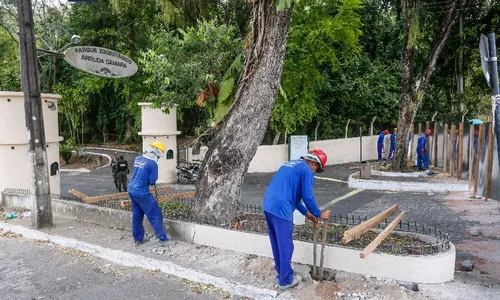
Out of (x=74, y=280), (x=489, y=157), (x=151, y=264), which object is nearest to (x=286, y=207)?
(x=151, y=264)

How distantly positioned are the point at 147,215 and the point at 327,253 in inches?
112

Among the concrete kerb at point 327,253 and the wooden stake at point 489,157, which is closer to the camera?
the concrete kerb at point 327,253

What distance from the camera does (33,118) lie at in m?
7.49

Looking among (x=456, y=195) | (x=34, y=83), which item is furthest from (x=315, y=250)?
(x=456, y=195)

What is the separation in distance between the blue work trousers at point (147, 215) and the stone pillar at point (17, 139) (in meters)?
4.82

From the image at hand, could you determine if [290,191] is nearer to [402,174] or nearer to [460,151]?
[460,151]

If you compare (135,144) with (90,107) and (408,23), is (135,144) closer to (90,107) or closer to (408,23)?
(90,107)

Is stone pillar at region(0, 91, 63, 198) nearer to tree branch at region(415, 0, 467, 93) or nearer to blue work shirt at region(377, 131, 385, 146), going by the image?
tree branch at region(415, 0, 467, 93)

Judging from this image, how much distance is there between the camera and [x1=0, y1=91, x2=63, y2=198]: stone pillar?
9544mm

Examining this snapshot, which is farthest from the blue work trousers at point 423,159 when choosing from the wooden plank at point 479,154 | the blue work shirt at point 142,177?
the blue work shirt at point 142,177

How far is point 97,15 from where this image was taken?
21062mm

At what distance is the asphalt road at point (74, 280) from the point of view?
496 cm

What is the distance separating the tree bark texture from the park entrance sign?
30.8 ft

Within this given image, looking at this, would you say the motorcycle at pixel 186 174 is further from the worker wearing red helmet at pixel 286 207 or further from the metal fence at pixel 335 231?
the worker wearing red helmet at pixel 286 207
